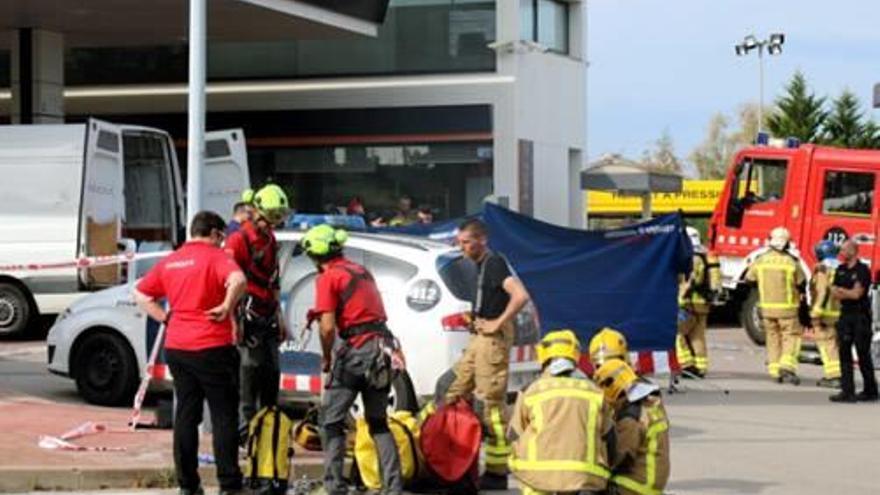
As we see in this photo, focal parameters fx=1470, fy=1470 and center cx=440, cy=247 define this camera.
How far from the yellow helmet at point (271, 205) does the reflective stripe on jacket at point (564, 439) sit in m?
2.91

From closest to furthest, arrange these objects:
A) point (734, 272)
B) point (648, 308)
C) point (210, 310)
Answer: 1. point (210, 310)
2. point (648, 308)
3. point (734, 272)

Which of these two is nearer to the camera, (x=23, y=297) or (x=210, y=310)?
(x=210, y=310)

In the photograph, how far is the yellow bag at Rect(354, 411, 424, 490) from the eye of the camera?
9430 millimetres

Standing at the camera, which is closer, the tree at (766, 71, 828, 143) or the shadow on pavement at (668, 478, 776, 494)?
the shadow on pavement at (668, 478, 776, 494)

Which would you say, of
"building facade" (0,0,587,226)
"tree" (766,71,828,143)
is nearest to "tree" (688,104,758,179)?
"tree" (766,71,828,143)

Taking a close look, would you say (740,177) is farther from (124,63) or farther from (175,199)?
(124,63)

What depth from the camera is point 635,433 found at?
8203 millimetres

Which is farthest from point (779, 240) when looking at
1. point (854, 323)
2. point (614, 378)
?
point (614, 378)

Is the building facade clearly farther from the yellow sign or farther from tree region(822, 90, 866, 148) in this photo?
tree region(822, 90, 866, 148)

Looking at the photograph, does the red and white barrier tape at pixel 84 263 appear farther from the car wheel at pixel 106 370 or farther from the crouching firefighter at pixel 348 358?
the crouching firefighter at pixel 348 358

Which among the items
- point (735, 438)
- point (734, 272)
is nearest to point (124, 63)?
point (734, 272)

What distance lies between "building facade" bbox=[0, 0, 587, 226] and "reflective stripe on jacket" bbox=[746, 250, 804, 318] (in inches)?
550

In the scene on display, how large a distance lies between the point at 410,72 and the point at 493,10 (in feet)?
7.20

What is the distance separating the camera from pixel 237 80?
3197cm
